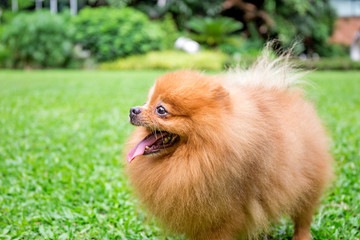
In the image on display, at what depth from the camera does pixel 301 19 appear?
21578 millimetres

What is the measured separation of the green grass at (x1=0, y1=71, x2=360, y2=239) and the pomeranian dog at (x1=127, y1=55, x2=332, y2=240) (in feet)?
2.07

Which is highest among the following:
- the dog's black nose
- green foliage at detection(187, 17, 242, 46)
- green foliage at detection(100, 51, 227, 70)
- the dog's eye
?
the dog's eye

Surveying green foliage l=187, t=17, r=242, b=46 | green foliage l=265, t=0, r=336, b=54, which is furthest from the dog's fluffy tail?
green foliage l=265, t=0, r=336, b=54

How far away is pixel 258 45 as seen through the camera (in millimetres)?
20453

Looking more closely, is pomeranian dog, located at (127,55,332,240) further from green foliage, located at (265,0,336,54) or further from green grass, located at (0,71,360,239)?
green foliage, located at (265,0,336,54)

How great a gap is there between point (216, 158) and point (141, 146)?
49 centimetres

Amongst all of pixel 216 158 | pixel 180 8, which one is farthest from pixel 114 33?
pixel 216 158

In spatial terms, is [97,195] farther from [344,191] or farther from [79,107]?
[79,107]

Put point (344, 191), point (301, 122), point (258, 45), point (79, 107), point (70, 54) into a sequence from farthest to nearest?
point (258, 45) → point (70, 54) → point (79, 107) → point (344, 191) → point (301, 122)

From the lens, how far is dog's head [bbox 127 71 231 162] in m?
1.91

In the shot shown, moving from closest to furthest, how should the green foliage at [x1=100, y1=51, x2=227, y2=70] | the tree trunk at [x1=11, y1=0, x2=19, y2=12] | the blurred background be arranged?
A: the green foliage at [x1=100, y1=51, x2=227, y2=70] → the blurred background → the tree trunk at [x1=11, y1=0, x2=19, y2=12]

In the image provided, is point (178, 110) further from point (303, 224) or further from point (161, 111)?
point (303, 224)

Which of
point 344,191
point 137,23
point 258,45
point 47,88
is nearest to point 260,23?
point 258,45

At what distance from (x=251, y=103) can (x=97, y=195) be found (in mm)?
1871
